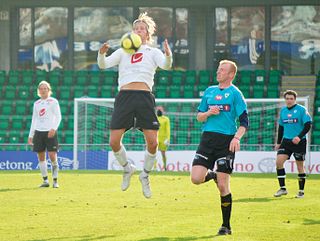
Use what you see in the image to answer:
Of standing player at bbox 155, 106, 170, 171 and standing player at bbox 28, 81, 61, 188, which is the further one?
standing player at bbox 155, 106, 170, 171

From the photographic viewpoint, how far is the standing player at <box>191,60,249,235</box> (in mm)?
11664

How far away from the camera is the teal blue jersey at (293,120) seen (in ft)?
59.6

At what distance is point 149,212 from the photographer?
14.4 m

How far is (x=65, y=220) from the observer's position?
13.3 meters

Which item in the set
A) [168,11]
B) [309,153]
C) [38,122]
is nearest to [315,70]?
[168,11]

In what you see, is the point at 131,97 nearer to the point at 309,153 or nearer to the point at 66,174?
the point at 66,174

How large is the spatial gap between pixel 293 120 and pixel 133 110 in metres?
6.09

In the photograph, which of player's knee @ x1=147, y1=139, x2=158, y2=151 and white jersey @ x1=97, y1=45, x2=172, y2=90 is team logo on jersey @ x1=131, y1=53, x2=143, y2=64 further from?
player's knee @ x1=147, y1=139, x2=158, y2=151

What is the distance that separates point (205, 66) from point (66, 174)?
545 inches

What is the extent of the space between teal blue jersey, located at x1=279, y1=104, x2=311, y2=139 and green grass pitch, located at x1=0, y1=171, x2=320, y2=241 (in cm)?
118

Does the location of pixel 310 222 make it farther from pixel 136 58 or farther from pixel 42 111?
pixel 42 111

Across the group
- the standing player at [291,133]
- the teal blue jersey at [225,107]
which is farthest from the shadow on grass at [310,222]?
the standing player at [291,133]

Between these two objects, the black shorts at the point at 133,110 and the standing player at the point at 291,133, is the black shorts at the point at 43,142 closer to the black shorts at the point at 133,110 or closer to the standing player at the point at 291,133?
the standing player at the point at 291,133

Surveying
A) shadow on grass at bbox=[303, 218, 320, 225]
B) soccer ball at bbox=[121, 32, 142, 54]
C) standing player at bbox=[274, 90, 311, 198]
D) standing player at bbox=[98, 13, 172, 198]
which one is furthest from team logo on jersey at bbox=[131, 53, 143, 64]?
standing player at bbox=[274, 90, 311, 198]
